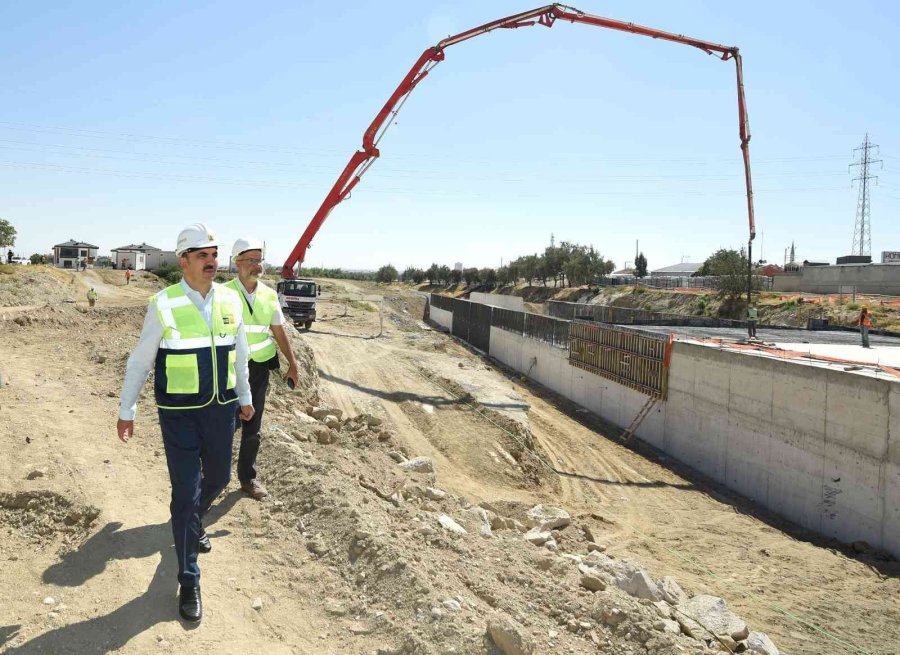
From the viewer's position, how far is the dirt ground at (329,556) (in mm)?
3404

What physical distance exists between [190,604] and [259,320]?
7.67ft

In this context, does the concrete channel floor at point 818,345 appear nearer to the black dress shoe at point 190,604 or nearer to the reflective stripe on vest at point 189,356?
the reflective stripe on vest at point 189,356

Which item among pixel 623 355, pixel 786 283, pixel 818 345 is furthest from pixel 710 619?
pixel 786 283

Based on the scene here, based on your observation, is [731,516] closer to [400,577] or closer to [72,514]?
[400,577]

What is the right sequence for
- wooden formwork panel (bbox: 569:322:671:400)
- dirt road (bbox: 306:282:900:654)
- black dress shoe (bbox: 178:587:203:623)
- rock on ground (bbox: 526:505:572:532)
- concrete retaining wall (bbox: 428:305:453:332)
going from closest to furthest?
Result: black dress shoe (bbox: 178:587:203:623) → rock on ground (bbox: 526:505:572:532) → dirt road (bbox: 306:282:900:654) → wooden formwork panel (bbox: 569:322:671:400) → concrete retaining wall (bbox: 428:305:453:332)

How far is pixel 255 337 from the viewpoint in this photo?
5.04 m

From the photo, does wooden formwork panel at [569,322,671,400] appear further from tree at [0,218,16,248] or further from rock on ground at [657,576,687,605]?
tree at [0,218,16,248]

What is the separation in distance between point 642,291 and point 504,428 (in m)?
41.7

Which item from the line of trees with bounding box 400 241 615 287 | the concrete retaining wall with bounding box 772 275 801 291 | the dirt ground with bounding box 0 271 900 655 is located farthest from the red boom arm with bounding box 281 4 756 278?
the line of trees with bounding box 400 241 615 287

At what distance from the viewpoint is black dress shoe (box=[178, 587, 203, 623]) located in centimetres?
331

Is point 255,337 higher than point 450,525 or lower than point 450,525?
higher

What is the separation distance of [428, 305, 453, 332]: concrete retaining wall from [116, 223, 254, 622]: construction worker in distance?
1353 inches

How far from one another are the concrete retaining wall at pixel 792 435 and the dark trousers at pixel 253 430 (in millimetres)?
10016

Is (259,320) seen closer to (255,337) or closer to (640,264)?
(255,337)
